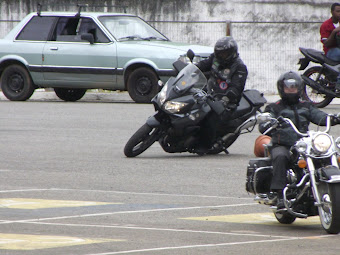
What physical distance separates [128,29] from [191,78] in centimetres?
893

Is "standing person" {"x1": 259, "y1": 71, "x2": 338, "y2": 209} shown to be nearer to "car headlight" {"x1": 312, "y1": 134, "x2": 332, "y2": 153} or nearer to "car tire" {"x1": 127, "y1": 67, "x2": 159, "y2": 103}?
"car headlight" {"x1": 312, "y1": 134, "x2": 332, "y2": 153}

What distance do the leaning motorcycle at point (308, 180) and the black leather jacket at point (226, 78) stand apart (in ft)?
16.2

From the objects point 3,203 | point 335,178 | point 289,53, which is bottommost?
point 289,53

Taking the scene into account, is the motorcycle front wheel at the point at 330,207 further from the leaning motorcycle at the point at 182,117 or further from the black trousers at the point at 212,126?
the black trousers at the point at 212,126

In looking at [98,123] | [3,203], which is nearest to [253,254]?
[3,203]

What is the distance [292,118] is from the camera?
8695mm

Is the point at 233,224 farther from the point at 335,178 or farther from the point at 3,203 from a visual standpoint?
the point at 3,203

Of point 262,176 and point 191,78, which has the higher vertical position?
point 262,176

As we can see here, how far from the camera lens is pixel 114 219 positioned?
28.2 ft

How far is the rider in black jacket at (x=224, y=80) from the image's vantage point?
13.4 m

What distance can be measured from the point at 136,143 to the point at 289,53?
12.6m

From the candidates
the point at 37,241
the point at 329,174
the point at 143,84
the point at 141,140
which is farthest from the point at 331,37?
the point at 37,241

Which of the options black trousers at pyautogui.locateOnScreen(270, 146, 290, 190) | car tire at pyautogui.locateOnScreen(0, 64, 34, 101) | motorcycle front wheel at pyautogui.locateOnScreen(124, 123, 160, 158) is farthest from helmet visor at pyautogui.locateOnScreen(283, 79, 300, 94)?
car tire at pyautogui.locateOnScreen(0, 64, 34, 101)

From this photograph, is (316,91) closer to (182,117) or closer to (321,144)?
(182,117)
